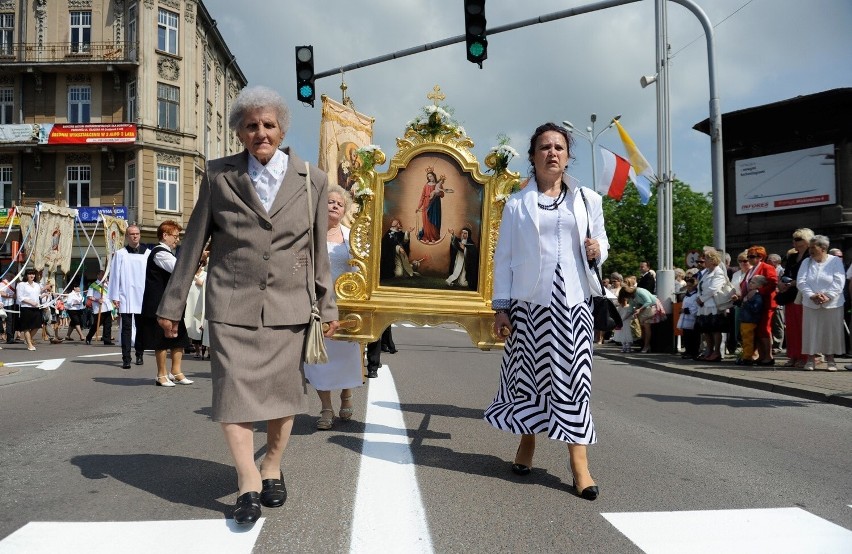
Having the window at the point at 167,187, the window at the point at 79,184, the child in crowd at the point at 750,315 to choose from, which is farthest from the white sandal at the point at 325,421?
the window at the point at 79,184

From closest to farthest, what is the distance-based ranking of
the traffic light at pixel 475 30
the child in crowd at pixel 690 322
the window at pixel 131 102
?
the traffic light at pixel 475 30 < the child in crowd at pixel 690 322 < the window at pixel 131 102

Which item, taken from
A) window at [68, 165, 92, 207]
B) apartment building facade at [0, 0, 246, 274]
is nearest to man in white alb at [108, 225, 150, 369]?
apartment building facade at [0, 0, 246, 274]

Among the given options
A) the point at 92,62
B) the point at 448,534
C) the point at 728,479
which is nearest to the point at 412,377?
the point at 728,479

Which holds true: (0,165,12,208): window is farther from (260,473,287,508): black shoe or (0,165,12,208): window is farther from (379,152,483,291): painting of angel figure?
(260,473,287,508): black shoe

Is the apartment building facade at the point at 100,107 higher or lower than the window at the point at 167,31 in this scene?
lower

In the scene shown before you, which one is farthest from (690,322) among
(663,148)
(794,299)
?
(663,148)

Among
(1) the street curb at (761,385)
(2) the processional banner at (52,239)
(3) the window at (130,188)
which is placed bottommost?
(1) the street curb at (761,385)

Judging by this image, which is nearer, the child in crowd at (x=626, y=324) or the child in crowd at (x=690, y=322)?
the child in crowd at (x=690, y=322)

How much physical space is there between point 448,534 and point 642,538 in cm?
85

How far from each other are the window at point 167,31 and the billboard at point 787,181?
28.9 m

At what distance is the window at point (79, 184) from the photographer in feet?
127

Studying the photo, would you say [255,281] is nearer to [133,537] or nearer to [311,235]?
Answer: [311,235]

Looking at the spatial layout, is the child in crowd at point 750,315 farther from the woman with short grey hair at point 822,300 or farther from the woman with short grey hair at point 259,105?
the woman with short grey hair at point 259,105

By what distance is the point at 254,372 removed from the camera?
11.7 ft
